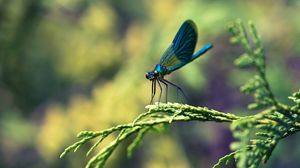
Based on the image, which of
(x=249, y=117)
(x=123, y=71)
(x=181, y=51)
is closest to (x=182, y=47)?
(x=181, y=51)

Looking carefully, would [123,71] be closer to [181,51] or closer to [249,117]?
[181,51]

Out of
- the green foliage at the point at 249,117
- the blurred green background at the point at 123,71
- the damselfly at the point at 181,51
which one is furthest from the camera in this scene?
the blurred green background at the point at 123,71

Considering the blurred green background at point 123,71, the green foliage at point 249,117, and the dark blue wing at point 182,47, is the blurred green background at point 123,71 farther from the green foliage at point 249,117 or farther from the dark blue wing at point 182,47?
the green foliage at point 249,117

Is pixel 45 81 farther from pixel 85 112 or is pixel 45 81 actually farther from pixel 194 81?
pixel 194 81

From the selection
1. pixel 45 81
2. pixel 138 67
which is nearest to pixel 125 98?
pixel 138 67

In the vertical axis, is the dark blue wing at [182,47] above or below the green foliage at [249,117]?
above

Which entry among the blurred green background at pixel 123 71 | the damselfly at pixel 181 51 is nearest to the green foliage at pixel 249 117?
the damselfly at pixel 181 51
